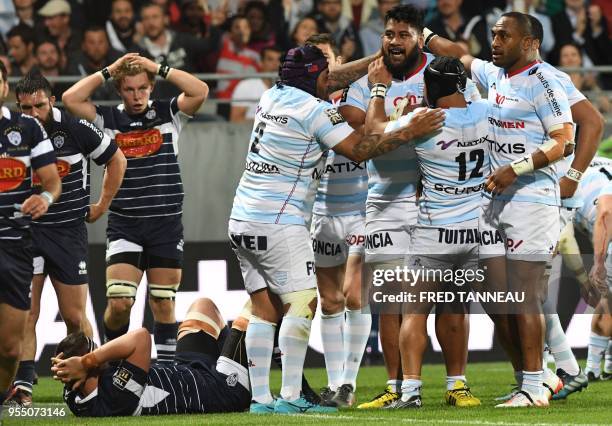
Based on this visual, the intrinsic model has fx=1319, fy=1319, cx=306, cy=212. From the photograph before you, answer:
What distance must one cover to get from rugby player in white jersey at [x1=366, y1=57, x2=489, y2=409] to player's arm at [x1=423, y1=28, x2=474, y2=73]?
3.63 feet

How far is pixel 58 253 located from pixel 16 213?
2.71 metres

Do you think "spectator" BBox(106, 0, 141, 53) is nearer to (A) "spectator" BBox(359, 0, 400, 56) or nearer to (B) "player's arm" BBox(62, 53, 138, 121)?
(A) "spectator" BBox(359, 0, 400, 56)

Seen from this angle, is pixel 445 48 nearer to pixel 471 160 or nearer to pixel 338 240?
pixel 471 160

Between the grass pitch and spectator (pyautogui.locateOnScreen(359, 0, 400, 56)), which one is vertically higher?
spectator (pyautogui.locateOnScreen(359, 0, 400, 56))

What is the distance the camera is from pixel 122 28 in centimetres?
1609

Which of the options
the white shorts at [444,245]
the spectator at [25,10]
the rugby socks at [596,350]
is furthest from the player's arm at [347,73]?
the spectator at [25,10]

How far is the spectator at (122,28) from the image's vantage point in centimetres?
1603

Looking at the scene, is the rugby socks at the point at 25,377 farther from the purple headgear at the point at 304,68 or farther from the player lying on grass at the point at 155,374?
the purple headgear at the point at 304,68

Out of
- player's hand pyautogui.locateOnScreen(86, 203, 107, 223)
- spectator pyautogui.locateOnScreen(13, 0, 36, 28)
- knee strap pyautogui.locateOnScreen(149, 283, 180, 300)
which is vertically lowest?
knee strap pyautogui.locateOnScreen(149, 283, 180, 300)

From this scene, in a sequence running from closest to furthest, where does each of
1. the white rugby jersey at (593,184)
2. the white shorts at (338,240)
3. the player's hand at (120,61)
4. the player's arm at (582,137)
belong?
the player's arm at (582,137) < the white shorts at (338,240) < the player's hand at (120,61) < the white rugby jersey at (593,184)

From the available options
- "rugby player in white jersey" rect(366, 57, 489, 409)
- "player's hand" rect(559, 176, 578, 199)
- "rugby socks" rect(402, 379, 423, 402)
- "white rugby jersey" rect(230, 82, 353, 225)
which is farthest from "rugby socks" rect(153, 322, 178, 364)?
"player's hand" rect(559, 176, 578, 199)

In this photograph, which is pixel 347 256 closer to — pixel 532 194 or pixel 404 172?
pixel 404 172

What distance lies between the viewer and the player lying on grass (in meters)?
8.58

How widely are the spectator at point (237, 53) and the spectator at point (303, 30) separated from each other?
568 millimetres
